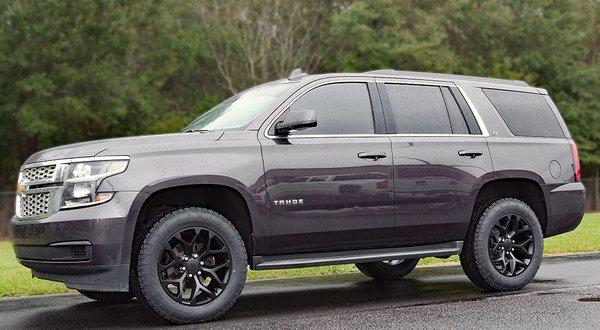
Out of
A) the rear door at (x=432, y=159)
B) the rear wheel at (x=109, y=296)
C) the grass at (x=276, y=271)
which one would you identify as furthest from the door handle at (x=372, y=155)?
the grass at (x=276, y=271)

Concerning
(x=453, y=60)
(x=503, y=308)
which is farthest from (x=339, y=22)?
(x=503, y=308)

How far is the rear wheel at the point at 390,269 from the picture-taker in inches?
396

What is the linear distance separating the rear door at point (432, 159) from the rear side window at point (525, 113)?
0.41m

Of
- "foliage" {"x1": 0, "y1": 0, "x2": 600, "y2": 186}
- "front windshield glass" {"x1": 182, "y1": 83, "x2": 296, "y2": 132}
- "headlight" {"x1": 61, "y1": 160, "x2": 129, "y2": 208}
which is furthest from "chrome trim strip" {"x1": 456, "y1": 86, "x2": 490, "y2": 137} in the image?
"foliage" {"x1": 0, "y1": 0, "x2": 600, "y2": 186}

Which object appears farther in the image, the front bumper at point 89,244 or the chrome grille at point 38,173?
the chrome grille at point 38,173

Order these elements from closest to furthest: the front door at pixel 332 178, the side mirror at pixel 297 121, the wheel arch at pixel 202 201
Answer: the wheel arch at pixel 202 201, the side mirror at pixel 297 121, the front door at pixel 332 178

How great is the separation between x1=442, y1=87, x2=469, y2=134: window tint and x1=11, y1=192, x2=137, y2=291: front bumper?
10.9ft

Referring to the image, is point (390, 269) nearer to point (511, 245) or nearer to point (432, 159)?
point (511, 245)

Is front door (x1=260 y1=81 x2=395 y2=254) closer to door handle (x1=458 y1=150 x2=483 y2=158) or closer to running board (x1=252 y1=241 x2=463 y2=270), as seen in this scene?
running board (x1=252 y1=241 x2=463 y2=270)

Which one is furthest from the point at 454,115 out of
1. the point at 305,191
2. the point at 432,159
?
the point at 305,191

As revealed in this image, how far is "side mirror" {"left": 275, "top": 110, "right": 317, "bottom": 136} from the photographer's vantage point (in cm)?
741

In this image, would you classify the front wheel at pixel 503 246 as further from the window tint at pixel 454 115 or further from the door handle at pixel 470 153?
the window tint at pixel 454 115

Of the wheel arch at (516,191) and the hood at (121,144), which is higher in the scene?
the hood at (121,144)

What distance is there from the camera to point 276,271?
36.3ft
